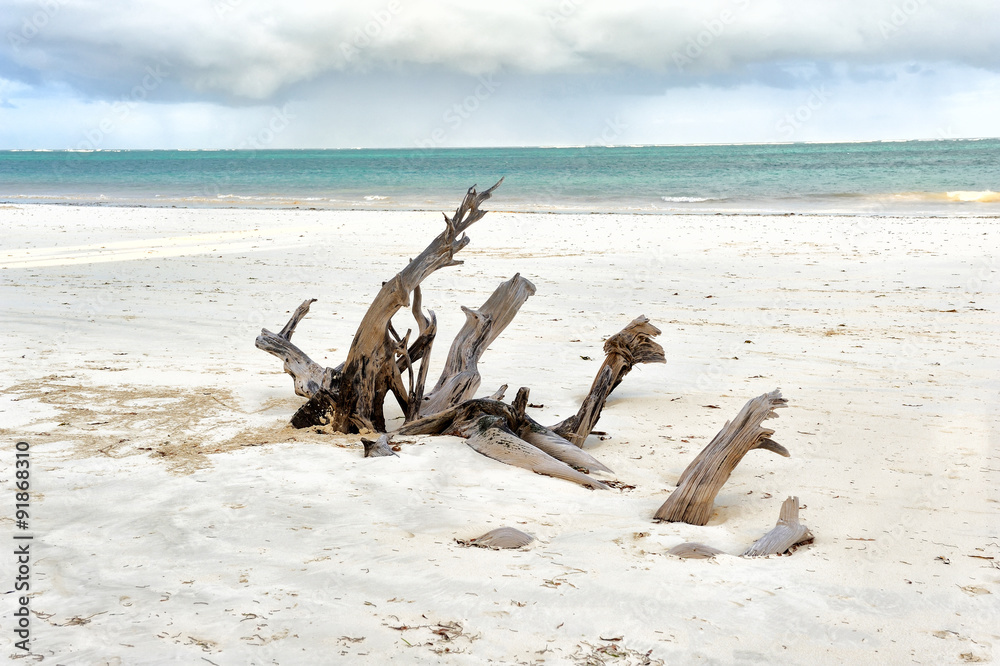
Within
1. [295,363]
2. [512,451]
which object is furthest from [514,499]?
[295,363]

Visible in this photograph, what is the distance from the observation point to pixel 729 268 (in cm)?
1180

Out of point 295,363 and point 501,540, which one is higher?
point 295,363

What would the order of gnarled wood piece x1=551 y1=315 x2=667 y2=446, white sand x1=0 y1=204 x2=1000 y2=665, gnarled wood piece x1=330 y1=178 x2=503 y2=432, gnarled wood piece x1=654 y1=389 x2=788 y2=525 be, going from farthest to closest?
gnarled wood piece x1=551 y1=315 x2=667 y2=446 → gnarled wood piece x1=330 y1=178 x2=503 y2=432 → gnarled wood piece x1=654 y1=389 x2=788 y2=525 → white sand x1=0 y1=204 x2=1000 y2=665

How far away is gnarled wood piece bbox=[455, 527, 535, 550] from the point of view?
3.13m

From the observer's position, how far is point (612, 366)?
191 inches

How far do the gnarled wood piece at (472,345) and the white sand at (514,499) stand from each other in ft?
1.88

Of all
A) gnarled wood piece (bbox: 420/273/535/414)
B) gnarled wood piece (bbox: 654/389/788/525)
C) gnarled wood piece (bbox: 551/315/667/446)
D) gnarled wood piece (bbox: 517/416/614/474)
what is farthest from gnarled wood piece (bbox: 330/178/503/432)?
gnarled wood piece (bbox: 654/389/788/525)

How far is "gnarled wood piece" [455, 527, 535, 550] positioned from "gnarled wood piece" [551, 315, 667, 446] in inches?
59.2

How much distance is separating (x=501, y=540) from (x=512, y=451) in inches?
41.6

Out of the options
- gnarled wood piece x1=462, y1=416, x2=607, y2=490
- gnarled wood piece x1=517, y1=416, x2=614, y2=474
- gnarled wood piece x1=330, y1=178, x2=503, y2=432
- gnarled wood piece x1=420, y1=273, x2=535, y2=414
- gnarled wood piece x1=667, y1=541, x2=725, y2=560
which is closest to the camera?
gnarled wood piece x1=667, y1=541, x2=725, y2=560

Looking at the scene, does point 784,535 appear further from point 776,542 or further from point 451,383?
point 451,383

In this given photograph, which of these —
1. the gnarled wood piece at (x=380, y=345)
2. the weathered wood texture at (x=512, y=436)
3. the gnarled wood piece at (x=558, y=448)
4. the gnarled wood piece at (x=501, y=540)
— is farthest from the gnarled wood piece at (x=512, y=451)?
the gnarled wood piece at (x=501, y=540)

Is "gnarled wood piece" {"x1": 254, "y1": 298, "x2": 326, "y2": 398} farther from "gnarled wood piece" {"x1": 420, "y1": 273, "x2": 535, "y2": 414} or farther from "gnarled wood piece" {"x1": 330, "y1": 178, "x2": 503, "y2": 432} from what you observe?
"gnarled wood piece" {"x1": 420, "y1": 273, "x2": 535, "y2": 414}

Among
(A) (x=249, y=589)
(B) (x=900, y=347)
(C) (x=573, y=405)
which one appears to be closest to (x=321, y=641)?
(A) (x=249, y=589)
